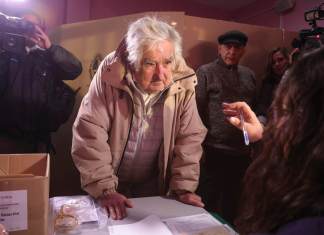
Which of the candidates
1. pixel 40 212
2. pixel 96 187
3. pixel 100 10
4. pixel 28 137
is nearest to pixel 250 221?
pixel 40 212

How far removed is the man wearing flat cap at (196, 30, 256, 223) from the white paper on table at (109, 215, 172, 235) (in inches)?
45.4

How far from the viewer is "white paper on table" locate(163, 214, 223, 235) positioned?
988 mm

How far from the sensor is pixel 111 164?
1294 millimetres

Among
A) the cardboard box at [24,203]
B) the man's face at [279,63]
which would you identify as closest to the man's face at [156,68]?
the cardboard box at [24,203]

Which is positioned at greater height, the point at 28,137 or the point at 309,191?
the point at 309,191

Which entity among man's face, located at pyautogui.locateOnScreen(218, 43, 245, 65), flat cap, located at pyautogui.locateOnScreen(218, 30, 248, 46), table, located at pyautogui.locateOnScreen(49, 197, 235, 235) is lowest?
table, located at pyautogui.locateOnScreen(49, 197, 235, 235)

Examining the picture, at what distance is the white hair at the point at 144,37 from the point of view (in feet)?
3.99

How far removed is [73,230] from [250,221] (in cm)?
58

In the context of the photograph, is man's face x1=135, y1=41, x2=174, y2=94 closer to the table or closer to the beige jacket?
the beige jacket

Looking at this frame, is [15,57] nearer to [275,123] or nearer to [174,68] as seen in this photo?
[174,68]

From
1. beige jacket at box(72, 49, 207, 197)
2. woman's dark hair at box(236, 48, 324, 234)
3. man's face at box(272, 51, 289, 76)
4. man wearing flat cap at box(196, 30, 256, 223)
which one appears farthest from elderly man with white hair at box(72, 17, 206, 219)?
man's face at box(272, 51, 289, 76)

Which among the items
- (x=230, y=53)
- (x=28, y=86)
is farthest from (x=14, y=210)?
(x=230, y=53)

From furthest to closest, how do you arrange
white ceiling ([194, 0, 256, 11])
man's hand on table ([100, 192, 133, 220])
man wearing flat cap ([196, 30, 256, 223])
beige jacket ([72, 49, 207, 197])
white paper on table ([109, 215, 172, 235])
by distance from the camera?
white ceiling ([194, 0, 256, 11]), man wearing flat cap ([196, 30, 256, 223]), beige jacket ([72, 49, 207, 197]), man's hand on table ([100, 192, 133, 220]), white paper on table ([109, 215, 172, 235])

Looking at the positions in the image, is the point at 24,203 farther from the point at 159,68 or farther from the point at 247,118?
the point at 247,118
